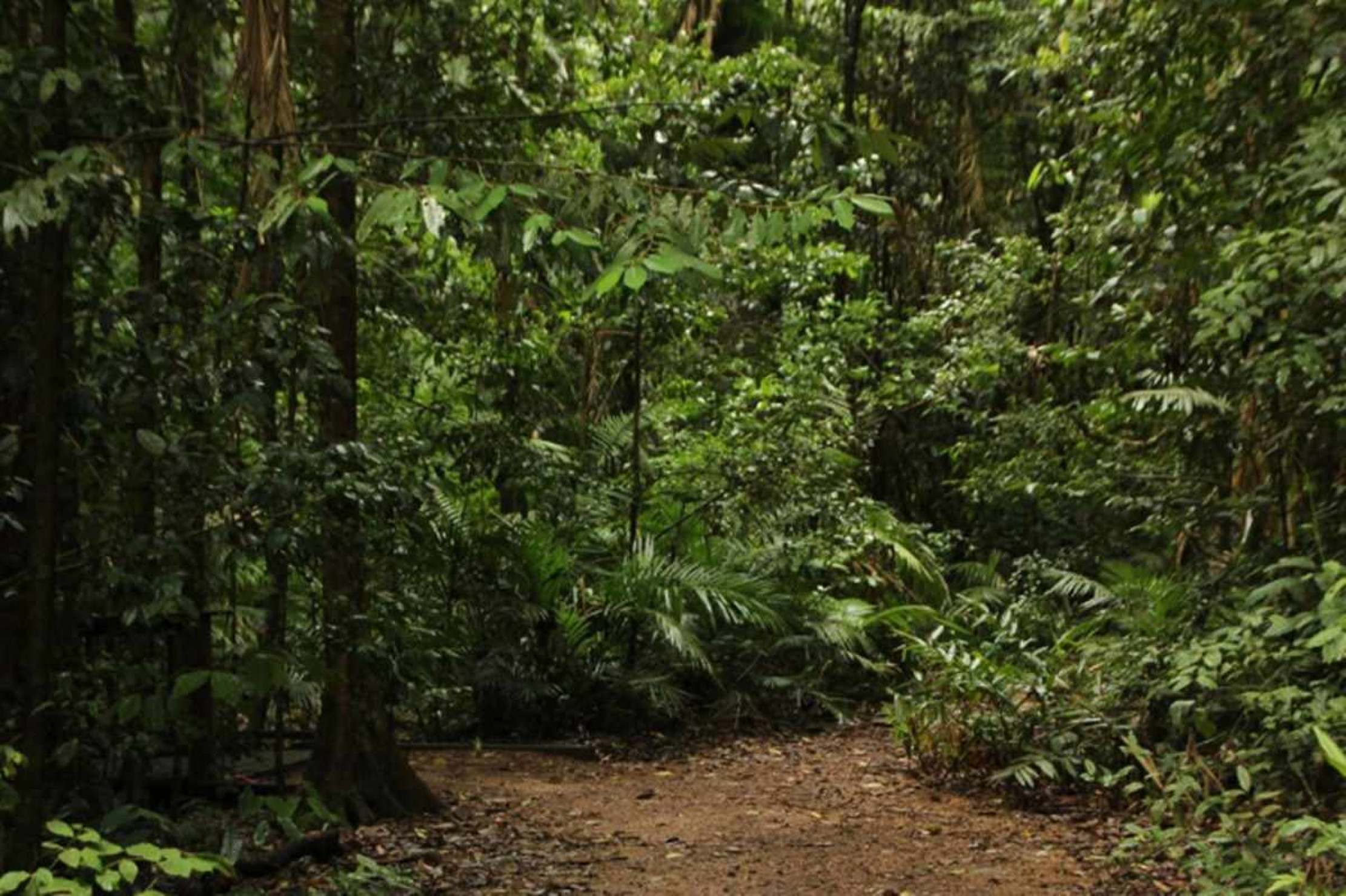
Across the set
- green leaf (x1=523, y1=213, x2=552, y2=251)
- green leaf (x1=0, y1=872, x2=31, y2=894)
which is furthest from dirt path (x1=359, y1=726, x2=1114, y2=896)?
green leaf (x1=523, y1=213, x2=552, y2=251)

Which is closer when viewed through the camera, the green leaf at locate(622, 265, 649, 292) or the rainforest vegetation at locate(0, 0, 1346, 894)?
the green leaf at locate(622, 265, 649, 292)

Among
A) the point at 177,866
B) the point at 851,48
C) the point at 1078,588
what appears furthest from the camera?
the point at 851,48

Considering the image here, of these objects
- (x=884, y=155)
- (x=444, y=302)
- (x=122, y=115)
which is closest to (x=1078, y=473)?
(x=444, y=302)

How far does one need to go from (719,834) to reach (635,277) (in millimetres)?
4397

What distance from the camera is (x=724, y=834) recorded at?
6.48m

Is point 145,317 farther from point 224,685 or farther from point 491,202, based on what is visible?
point 491,202

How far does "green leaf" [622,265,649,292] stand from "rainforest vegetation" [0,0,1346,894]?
18 millimetres

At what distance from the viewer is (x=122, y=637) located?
4.62m

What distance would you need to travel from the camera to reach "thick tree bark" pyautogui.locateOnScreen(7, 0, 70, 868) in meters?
3.39

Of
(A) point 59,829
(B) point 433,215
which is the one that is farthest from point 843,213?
(A) point 59,829

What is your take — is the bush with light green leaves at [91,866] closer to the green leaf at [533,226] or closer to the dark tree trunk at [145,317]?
the dark tree trunk at [145,317]

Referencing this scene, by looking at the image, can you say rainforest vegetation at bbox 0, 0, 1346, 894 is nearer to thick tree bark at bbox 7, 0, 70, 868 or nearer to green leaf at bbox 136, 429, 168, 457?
thick tree bark at bbox 7, 0, 70, 868

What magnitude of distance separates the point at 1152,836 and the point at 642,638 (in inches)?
197

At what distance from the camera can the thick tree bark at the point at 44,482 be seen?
133 inches
